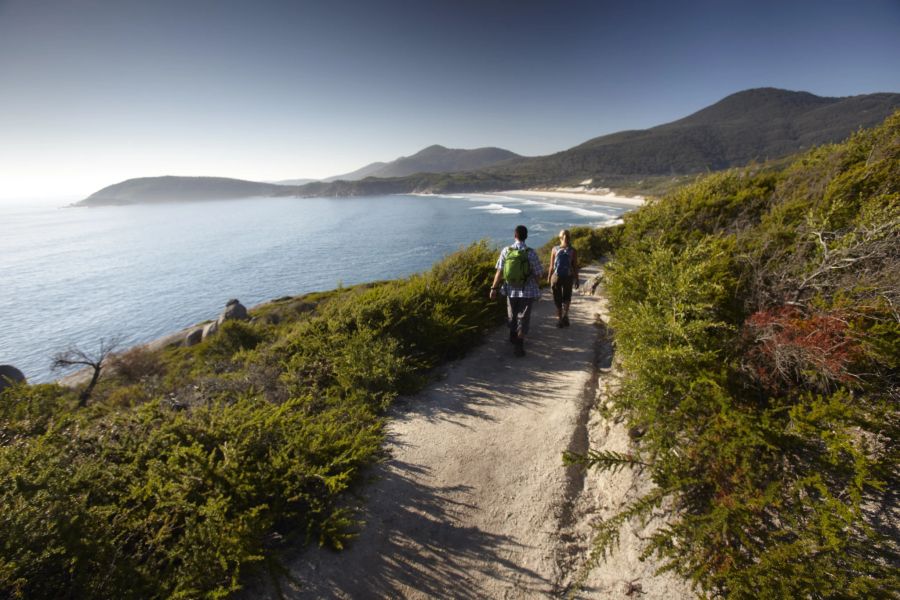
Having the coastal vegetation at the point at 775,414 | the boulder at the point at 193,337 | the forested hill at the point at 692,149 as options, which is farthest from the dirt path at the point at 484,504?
the forested hill at the point at 692,149

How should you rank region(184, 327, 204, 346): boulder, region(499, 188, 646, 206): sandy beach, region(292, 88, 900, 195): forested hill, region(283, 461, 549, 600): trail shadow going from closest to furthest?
region(283, 461, 549, 600): trail shadow
region(184, 327, 204, 346): boulder
region(499, 188, 646, 206): sandy beach
region(292, 88, 900, 195): forested hill

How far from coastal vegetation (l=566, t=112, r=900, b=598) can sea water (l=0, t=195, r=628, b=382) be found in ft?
89.2

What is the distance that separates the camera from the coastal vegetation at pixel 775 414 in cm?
240

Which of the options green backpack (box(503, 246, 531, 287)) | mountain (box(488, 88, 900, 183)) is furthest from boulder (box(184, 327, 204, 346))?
mountain (box(488, 88, 900, 183))

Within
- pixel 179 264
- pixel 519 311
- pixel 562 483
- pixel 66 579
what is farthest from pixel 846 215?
pixel 179 264

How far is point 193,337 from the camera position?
29281 mm

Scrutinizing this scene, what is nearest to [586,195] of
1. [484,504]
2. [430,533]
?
[484,504]

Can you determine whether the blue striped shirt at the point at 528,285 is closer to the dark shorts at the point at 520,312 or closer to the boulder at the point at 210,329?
the dark shorts at the point at 520,312

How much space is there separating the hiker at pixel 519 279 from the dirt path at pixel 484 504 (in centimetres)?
135

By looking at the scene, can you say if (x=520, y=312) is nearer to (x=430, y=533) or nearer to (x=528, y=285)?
(x=528, y=285)

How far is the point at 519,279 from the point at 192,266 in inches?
2840

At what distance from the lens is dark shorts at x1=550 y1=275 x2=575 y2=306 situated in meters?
7.96

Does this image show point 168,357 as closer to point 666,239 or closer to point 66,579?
point 66,579

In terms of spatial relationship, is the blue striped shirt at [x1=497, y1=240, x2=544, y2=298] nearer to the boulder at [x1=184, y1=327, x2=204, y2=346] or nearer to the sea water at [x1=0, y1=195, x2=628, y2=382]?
the sea water at [x1=0, y1=195, x2=628, y2=382]
